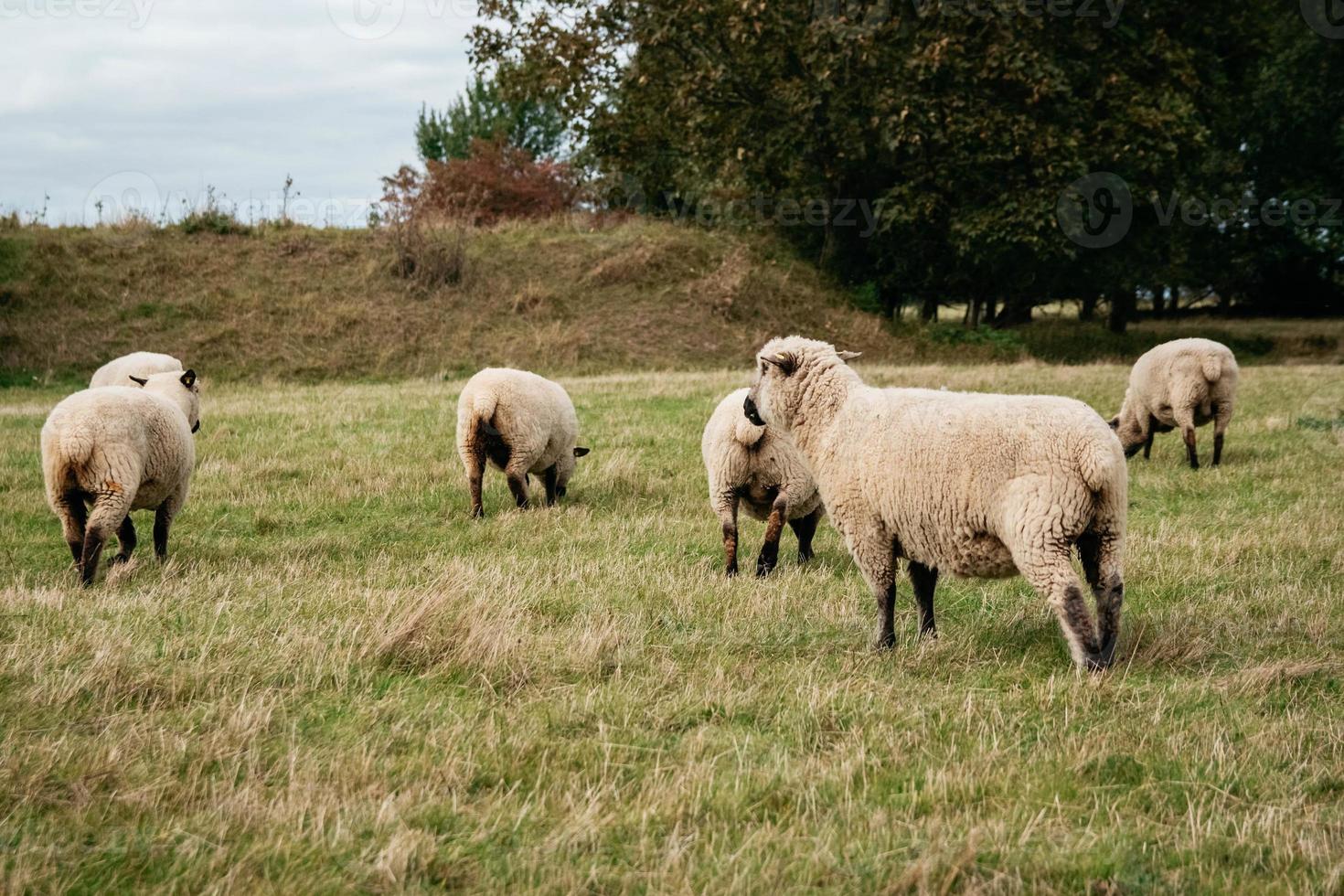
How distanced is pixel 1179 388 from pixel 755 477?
6.98 meters

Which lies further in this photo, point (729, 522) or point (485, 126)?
point (485, 126)

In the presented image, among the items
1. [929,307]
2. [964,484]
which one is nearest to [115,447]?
[964,484]

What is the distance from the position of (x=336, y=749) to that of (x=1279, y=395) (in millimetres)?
18141

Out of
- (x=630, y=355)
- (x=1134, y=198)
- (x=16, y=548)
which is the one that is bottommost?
(x=16, y=548)

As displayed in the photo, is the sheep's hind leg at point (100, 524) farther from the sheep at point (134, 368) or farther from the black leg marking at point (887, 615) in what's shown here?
the sheep at point (134, 368)

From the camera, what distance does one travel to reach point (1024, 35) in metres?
23.0

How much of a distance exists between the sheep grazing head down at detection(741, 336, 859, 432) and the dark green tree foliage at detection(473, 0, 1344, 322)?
1754 cm

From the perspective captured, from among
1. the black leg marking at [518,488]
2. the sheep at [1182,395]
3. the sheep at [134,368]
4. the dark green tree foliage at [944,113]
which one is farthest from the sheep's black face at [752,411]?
the dark green tree foliage at [944,113]

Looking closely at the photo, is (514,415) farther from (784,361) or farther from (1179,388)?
(1179,388)

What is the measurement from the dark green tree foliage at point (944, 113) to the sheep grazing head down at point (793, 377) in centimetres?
1754

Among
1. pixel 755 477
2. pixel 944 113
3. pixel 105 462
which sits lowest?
pixel 755 477

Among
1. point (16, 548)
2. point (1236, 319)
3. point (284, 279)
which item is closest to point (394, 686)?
point (16, 548)

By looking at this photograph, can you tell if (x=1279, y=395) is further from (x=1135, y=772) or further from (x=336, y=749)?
(x=336, y=749)

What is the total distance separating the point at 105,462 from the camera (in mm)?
7191
